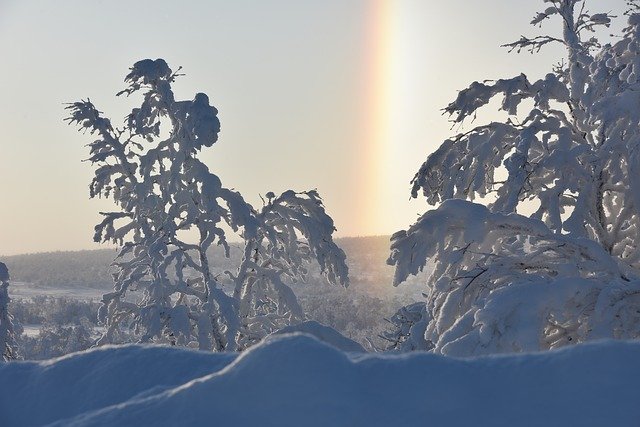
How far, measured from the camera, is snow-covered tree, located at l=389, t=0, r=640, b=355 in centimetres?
512

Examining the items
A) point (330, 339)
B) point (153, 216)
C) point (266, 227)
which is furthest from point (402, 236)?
point (153, 216)

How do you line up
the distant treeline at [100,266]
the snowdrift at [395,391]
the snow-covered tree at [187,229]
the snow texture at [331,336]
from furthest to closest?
Result: the distant treeline at [100,266] < the snow-covered tree at [187,229] < the snow texture at [331,336] < the snowdrift at [395,391]

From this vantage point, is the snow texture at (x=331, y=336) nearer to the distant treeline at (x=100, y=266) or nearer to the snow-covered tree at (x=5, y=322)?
the snow-covered tree at (x=5, y=322)

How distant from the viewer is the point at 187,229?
12648 mm

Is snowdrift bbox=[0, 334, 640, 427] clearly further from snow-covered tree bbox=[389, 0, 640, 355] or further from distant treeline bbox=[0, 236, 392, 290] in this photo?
distant treeline bbox=[0, 236, 392, 290]

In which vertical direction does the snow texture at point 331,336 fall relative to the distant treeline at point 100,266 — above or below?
below

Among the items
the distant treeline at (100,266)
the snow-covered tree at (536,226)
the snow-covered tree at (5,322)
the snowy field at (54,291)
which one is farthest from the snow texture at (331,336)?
the snowy field at (54,291)

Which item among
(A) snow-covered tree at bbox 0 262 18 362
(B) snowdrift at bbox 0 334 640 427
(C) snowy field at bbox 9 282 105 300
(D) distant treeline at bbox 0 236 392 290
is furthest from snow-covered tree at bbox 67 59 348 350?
(C) snowy field at bbox 9 282 105 300

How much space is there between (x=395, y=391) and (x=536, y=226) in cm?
368

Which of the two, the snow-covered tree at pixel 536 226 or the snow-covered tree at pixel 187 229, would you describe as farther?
the snow-covered tree at pixel 187 229

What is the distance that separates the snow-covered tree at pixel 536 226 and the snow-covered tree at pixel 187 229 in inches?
181

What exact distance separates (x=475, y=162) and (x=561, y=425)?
5.77 m

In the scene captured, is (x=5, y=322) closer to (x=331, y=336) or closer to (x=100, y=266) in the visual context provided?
(x=331, y=336)

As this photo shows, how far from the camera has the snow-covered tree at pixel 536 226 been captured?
512 centimetres
